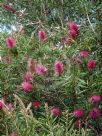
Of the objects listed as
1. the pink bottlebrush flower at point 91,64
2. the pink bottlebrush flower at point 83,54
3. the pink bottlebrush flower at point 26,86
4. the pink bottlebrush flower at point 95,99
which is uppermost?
the pink bottlebrush flower at point 83,54

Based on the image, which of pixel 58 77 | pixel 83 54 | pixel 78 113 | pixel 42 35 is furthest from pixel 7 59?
pixel 78 113

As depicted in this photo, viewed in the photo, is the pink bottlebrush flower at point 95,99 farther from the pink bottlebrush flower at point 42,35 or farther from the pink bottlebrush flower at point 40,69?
the pink bottlebrush flower at point 42,35

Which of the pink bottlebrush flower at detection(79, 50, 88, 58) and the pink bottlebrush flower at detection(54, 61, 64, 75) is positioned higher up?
the pink bottlebrush flower at detection(79, 50, 88, 58)

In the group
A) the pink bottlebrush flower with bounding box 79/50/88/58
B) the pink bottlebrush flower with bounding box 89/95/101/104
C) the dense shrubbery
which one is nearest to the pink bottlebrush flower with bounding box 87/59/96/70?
the dense shrubbery

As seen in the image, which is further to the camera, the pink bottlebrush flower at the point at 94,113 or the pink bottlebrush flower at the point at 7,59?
the pink bottlebrush flower at the point at 7,59

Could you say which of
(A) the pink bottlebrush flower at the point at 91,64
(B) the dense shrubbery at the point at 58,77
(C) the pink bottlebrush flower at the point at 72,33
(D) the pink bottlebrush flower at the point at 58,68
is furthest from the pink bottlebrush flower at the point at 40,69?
(C) the pink bottlebrush flower at the point at 72,33

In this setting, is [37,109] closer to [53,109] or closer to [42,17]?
[53,109]

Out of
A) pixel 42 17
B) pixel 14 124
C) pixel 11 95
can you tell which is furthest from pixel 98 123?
pixel 42 17

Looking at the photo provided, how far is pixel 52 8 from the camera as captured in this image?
18.4ft

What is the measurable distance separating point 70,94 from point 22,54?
0.68m

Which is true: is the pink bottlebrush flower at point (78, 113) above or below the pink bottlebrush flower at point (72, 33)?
below

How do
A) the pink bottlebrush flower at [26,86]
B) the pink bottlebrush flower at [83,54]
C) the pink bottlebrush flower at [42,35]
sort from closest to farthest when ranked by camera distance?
the pink bottlebrush flower at [26,86], the pink bottlebrush flower at [83,54], the pink bottlebrush flower at [42,35]

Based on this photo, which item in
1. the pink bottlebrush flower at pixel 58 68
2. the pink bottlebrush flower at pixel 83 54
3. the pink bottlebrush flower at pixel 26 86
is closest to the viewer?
the pink bottlebrush flower at pixel 58 68

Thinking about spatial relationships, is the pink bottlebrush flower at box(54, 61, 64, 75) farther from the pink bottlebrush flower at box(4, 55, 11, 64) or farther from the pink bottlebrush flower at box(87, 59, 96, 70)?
the pink bottlebrush flower at box(4, 55, 11, 64)
